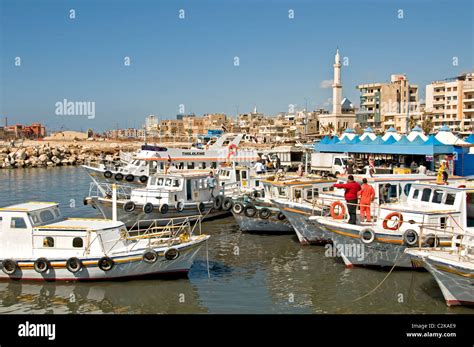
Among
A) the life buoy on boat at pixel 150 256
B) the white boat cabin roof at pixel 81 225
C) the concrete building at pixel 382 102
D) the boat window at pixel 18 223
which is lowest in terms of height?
the life buoy on boat at pixel 150 256

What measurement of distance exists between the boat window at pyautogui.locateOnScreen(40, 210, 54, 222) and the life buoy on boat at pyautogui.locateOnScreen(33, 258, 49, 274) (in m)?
1.62

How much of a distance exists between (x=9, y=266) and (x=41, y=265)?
109 cm

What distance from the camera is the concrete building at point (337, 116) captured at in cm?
10238

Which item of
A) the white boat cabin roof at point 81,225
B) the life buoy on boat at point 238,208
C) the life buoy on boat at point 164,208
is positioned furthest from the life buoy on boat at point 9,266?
the life buoy on boat at point 238,208

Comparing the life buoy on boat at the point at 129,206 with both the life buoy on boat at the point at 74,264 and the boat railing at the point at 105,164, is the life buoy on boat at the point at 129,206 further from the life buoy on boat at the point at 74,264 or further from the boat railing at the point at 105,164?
the boat railing at the point at 105,164

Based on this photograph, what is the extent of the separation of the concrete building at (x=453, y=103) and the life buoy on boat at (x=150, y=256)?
271 feet

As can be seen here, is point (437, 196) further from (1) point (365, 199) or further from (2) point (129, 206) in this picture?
(2) point (129, 206)

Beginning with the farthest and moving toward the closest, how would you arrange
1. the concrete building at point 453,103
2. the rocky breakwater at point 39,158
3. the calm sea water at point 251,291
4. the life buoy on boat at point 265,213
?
the concrete building at point 453,103 → the rocky breakwater at point 39,158 → the life buoy on boat at point 265,213 → the calm sea water at point 251,291

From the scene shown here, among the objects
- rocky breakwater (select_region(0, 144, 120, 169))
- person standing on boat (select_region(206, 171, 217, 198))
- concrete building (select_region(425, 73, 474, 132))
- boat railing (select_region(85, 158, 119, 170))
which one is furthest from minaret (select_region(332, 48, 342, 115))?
person standing on boat (select_region(206, 171, 217, 198))

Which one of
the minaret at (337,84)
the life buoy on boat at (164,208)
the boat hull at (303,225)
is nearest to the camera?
the boat hull at (303,225)

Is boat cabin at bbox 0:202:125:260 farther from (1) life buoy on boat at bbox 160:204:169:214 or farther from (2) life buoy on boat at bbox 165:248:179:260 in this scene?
(1) life buoy on boat at bbox 160:204:169:214

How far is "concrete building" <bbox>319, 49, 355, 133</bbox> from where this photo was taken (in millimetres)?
102375
